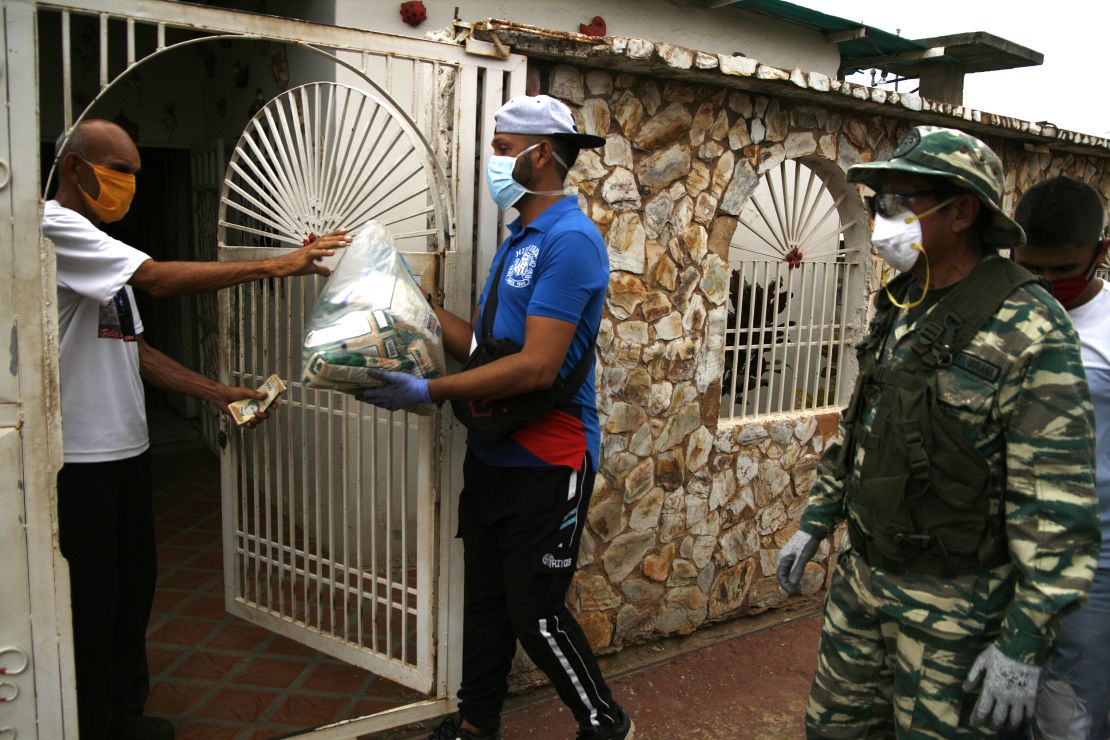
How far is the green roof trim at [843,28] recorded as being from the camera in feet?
23.3

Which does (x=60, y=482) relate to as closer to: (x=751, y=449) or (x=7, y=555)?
(x=7, y=555)

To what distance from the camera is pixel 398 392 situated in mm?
2586

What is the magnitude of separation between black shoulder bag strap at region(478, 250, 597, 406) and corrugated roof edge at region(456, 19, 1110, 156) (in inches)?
34.9

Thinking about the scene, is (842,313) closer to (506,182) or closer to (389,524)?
(506,182)

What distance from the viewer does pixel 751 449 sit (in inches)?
168

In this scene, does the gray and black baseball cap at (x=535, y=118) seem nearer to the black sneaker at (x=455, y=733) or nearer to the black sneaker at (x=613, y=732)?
the black sneaker at (x=613, y=732)

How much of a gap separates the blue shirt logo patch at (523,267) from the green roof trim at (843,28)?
5134 millimetres

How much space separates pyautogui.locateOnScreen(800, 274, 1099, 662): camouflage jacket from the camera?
185 cm

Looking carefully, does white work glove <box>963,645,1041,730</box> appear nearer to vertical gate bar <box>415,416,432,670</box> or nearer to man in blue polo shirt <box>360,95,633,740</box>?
man in blue polo shirt <box>360,95,633,740</box>

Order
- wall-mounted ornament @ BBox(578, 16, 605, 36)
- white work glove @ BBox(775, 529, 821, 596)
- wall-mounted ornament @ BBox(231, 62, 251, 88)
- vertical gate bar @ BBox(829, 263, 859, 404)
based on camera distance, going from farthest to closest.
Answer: wall-mounted ornament @ BBox(578, 16, 605, 36) → wall-mounted ornament @ BBox(231, 62, 251, 88) → vertical gate bar @ BBox(829, 263, 859, 404) → white work glove @ BBox(775, 529, 821, 596)

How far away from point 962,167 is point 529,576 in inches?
68.4

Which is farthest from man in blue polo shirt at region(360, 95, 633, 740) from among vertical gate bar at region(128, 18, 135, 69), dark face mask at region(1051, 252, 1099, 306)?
dark face mask at region(1051, 252, 1099, 306)

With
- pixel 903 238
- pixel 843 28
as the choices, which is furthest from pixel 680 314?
pixel 843 28

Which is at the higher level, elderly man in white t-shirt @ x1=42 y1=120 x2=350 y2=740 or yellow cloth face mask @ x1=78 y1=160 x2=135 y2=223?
yellow cloth face mask @ x1=78 y1=160 x2=135 y2=223
